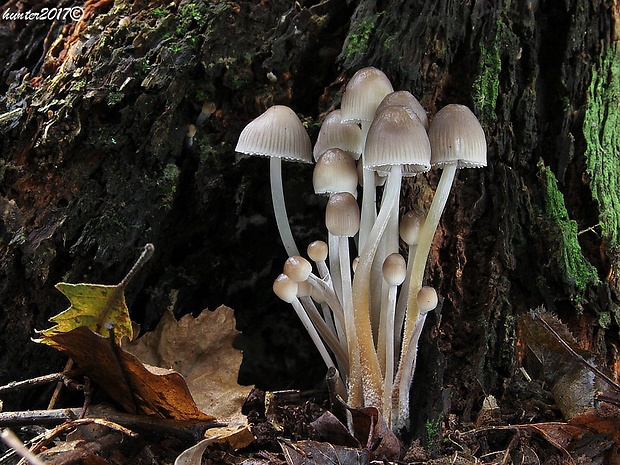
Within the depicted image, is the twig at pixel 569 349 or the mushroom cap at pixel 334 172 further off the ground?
the mushroom cap at pixel 334 172

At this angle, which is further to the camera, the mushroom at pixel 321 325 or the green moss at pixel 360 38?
the green moss at pixel 360 38

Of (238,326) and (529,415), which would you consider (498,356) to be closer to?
(529,415)

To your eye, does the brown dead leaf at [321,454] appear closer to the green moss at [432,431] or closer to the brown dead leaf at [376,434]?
the brown dead leaf at [376,434]

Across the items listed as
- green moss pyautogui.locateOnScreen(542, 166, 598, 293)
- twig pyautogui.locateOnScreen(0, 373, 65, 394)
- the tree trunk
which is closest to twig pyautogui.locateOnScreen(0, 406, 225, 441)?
twig pyautogui.locateOnScreen(0, 373, 65, 394)

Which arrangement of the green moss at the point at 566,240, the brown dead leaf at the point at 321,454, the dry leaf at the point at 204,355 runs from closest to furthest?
the brown dead leaf at the point at 321,454
the dry leaf at the point at 204,355
the green moss at the point at 566,240

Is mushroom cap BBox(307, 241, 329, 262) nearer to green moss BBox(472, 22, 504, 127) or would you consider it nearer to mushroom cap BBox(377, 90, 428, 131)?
mushroom cap BBox(377, 90, 428, 131)

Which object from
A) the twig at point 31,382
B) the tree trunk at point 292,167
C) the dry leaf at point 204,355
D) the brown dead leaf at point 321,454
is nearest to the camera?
the brown dead leaf at point 321,454

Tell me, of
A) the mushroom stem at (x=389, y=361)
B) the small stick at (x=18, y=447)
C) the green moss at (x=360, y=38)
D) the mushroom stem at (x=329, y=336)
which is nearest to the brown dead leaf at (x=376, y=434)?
the mushroom stem at (x=389, y=361)

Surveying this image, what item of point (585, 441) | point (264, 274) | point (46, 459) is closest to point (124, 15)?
point (264, 274)

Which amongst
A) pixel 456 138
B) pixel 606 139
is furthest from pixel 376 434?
pixel 606 139
